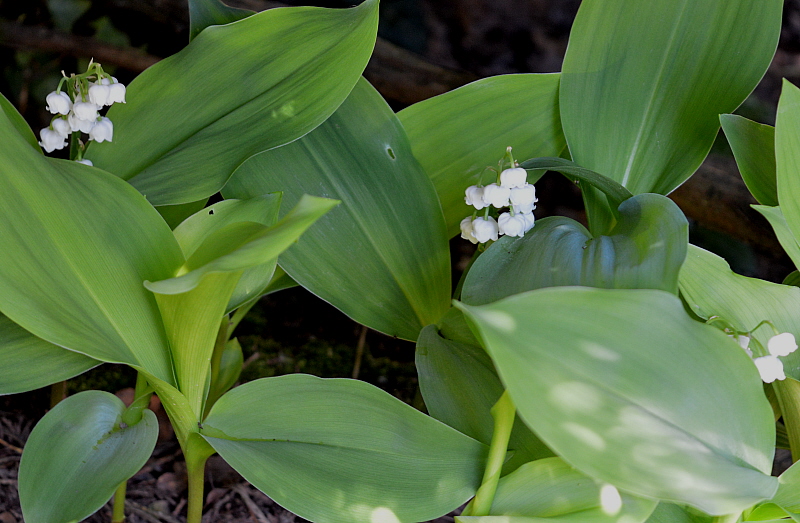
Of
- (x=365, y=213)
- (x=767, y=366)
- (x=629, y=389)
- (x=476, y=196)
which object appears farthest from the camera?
(x=365, y=213)

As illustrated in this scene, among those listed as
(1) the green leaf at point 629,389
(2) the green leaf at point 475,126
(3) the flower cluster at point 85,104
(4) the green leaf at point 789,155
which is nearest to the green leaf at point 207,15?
(3) the flower cluster at point 85,104

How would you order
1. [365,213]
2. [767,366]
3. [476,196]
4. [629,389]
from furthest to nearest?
[365,213], [476,196], [767,366], [629,389]

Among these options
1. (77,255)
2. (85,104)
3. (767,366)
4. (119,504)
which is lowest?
(119,504)

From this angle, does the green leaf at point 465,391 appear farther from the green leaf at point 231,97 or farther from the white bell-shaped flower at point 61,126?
the white bell-shaped flower at point 61,126

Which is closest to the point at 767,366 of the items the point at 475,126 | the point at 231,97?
the point at 475,126

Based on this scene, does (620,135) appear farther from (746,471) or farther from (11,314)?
(11,314)

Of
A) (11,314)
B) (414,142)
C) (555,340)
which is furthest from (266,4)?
(555,340)

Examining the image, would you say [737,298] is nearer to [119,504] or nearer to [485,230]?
[485,230]
